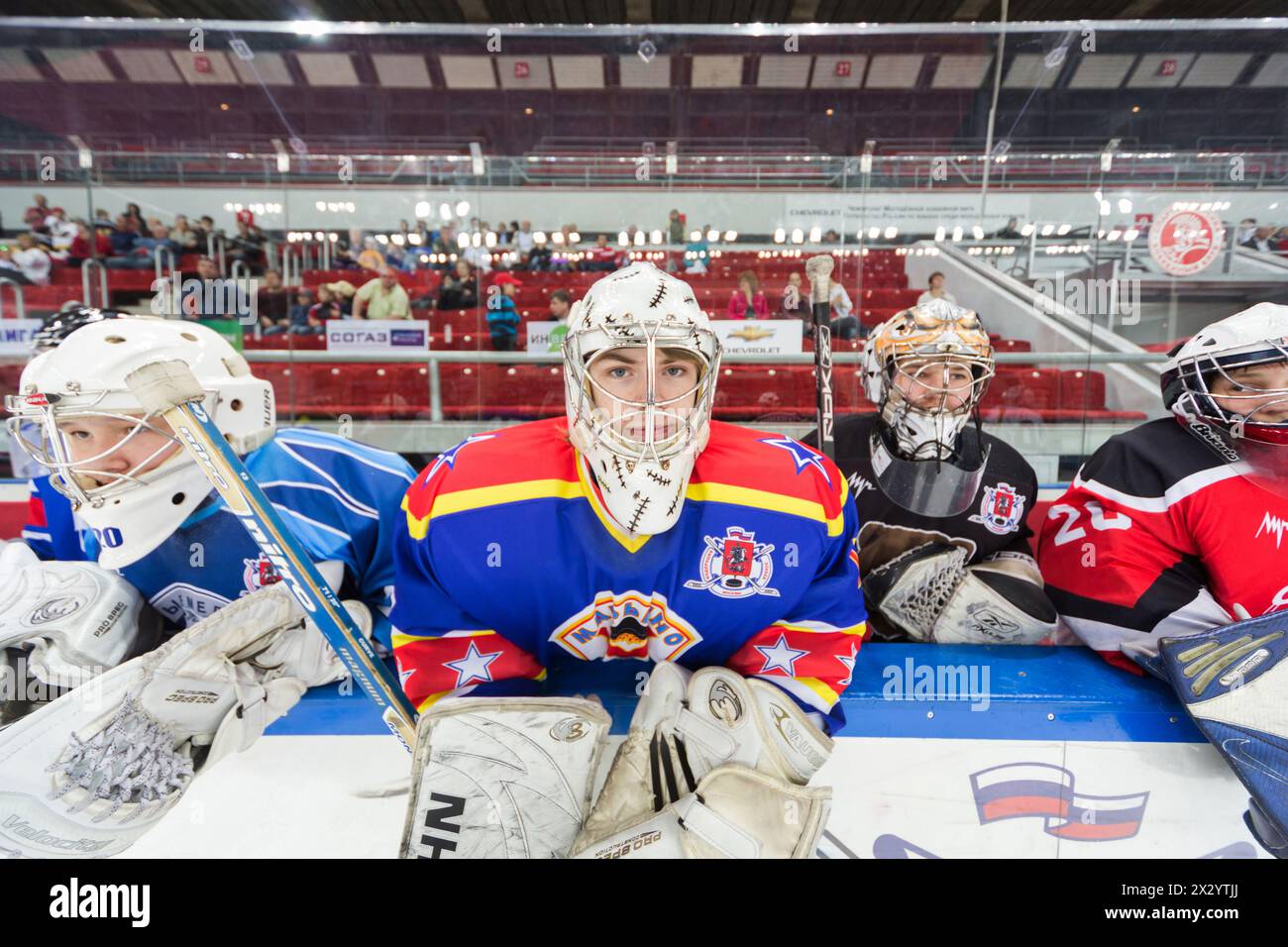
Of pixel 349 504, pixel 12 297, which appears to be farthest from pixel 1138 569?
pixel 12 297

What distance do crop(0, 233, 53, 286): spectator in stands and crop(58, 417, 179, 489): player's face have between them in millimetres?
4040

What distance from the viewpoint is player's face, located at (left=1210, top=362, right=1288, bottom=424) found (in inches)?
54.8

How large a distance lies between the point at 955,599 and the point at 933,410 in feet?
1.52

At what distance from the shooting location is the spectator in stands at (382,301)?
427 cm

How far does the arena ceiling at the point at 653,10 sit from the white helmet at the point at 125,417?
3.55 m

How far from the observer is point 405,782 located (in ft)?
4.00

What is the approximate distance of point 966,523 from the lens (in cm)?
166

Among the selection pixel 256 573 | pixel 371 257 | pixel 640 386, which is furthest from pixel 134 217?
pixel 640 386

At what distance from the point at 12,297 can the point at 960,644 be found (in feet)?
17.5

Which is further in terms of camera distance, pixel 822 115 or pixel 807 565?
pixel 822 115
